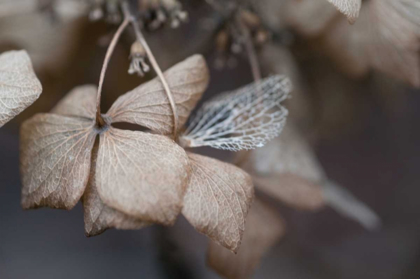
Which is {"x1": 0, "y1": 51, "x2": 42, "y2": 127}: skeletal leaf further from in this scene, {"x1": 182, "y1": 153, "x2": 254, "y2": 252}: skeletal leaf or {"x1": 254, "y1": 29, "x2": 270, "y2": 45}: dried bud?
{"x1": 254, "y1": 29, "x2": 270, "y2": 45}: dried bud

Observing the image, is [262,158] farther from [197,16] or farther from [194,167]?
[197,16]

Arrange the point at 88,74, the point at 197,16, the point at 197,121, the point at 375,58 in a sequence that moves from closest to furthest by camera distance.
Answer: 1. the point at 197,121
2. the point at 375,58
3. the point at 88,74
4. the point at 197,16

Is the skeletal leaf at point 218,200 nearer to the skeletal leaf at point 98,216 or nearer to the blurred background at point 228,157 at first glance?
the skeletal leaf at point 98,216

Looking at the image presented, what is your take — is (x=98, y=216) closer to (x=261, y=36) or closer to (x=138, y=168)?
(x=138, y=168)

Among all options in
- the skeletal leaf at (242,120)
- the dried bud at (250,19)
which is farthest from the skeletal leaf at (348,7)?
the dried bud at (250,19)

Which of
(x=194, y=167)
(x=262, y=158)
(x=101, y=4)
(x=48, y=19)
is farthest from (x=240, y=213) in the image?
(x=48, y=19)

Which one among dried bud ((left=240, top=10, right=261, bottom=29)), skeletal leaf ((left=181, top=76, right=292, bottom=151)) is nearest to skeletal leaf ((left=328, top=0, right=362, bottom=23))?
skeletal leaf ((left=181, top=76, right=292, bottom=151))
